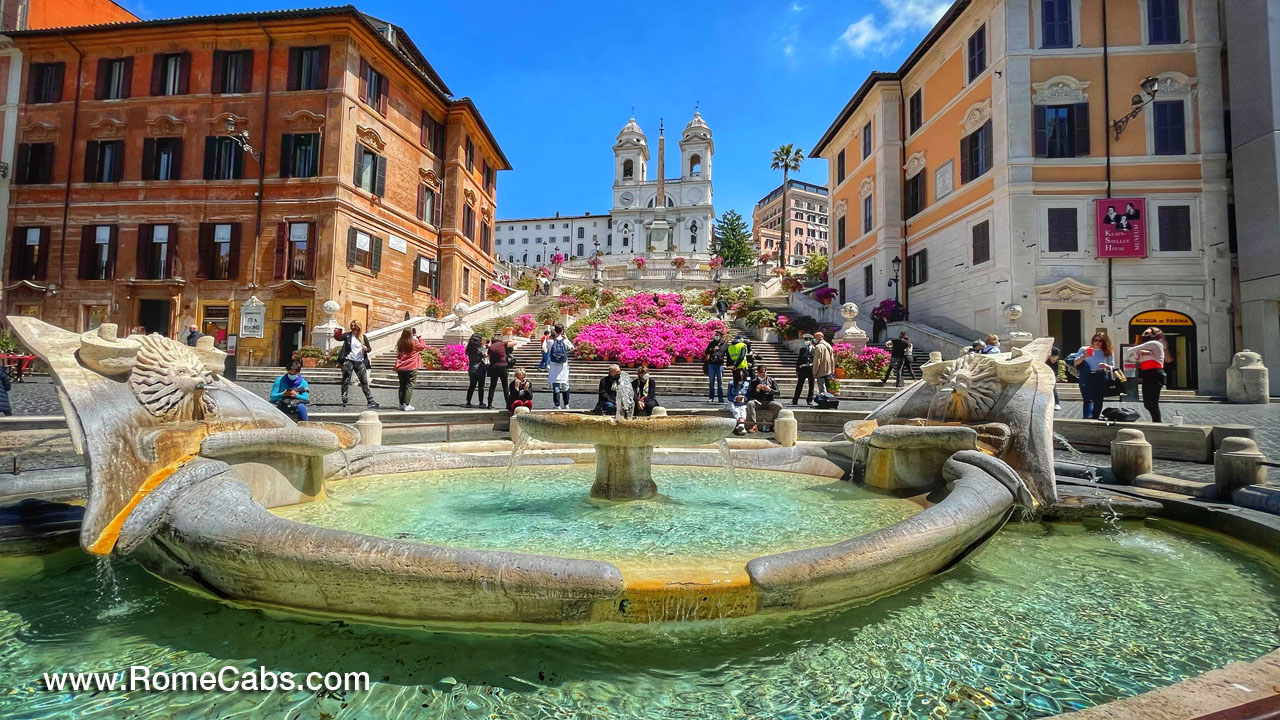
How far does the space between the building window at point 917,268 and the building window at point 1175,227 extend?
7396 millimetres

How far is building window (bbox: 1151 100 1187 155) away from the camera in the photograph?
1956 centimetres

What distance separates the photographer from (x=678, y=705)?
2.15 metres

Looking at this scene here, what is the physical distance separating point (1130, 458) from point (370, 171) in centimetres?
2802

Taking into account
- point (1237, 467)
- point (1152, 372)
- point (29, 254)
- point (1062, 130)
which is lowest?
point (1237, 467)

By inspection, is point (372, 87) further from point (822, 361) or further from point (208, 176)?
point (822, 361)

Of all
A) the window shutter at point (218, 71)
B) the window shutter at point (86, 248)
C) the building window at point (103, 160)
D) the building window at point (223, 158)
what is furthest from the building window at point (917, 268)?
the window shutter at point (86, 248)

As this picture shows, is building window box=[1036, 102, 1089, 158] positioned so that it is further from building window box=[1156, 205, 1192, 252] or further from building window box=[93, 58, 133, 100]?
building window box=[93, 58, 133, 100]

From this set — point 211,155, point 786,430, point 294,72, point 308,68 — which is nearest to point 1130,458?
point 786,430

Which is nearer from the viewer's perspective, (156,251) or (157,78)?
(156,251)

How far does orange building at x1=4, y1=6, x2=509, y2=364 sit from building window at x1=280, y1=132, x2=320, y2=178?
0.19 ft

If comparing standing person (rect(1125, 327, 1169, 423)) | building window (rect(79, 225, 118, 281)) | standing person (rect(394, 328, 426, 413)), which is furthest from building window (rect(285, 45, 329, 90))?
standing person (rect(1125, 327, 1169, 423))

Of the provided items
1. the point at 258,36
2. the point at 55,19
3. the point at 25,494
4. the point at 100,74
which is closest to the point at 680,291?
the point at 258,36

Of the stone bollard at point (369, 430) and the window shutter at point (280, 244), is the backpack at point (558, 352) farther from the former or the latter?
the window shutter at point (280, 244)

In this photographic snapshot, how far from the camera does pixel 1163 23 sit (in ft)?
65.2
